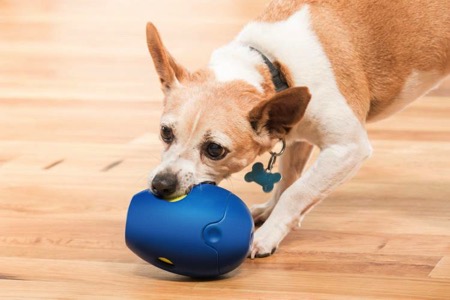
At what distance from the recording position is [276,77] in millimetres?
2619

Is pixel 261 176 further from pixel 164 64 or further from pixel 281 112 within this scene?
pixel 164 64

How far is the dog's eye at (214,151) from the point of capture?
2475mm

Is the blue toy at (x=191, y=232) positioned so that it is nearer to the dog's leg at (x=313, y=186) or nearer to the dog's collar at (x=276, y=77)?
the dog's leg at (x=313, y=186)

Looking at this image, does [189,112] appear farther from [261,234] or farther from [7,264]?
[7,264]

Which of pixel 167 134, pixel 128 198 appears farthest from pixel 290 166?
pixel 167 134

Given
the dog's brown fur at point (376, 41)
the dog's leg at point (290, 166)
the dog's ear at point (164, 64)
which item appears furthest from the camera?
the dog's leg at point (290, 166)

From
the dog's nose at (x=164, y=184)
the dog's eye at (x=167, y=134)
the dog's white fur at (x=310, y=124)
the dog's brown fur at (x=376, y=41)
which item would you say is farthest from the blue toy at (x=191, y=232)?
the dog's brown fur at (x=376, y=41)

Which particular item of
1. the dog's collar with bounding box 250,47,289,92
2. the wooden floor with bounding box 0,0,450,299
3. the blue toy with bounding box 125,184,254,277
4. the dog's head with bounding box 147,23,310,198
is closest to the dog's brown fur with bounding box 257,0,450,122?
the dog's collar with bounding box 250,47,289,92

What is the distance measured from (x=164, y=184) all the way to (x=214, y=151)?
16cm

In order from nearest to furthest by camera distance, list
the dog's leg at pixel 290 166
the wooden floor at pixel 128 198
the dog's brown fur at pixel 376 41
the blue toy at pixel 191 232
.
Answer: the blue toy at pixel 191 232 → the wooden floor at pixel 128 198 → the dog's brown fur at pixel 376 41 → the dog's leg at pixel 290 166

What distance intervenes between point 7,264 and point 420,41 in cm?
125

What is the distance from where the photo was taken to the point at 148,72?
475 cm

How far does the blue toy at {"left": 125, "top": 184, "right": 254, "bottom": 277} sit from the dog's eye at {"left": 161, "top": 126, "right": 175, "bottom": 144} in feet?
0.48

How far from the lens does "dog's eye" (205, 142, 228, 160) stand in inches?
97.4
